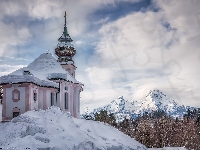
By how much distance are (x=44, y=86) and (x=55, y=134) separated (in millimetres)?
10391

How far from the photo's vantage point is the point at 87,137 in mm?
21844

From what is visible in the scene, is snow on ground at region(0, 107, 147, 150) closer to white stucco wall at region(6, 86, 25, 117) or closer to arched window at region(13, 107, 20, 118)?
white stucco wall at region(6, 86, 25, 117)

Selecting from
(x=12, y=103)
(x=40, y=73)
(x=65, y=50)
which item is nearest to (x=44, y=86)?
(x=40, y=73)

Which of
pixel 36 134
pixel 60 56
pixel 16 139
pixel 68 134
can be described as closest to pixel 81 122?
pixel 68 134

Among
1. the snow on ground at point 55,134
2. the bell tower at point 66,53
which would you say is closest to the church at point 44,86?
the bell tower at point 66,53

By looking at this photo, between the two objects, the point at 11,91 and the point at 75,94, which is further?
the point at 75,94

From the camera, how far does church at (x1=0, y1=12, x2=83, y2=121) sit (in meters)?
27.6

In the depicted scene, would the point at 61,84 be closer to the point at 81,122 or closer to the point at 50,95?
the point at 50,95

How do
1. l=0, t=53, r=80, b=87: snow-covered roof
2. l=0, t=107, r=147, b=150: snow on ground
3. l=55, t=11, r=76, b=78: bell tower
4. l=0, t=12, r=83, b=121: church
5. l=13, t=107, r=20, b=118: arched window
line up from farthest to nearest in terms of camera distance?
l=55, t=11, r=76, b=78: bell tower, l=0, t=53, r=80, b=87: snow-covered roof, l=0, t=12, r=83, b=121: church, l=13, t=107, r=20, b=118: arched window, l=0, t=107, r=147, b=150: snow on ground

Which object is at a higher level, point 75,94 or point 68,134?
point 75,94

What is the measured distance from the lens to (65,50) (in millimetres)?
42531

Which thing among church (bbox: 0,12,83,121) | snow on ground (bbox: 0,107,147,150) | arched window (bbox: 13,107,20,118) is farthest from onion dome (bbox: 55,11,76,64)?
snow on ground (bbox: 0,107,147,150)

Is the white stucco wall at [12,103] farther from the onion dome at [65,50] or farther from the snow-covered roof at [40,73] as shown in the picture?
the onion dome at [65,50]

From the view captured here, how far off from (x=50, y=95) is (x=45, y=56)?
7390 millimetres
